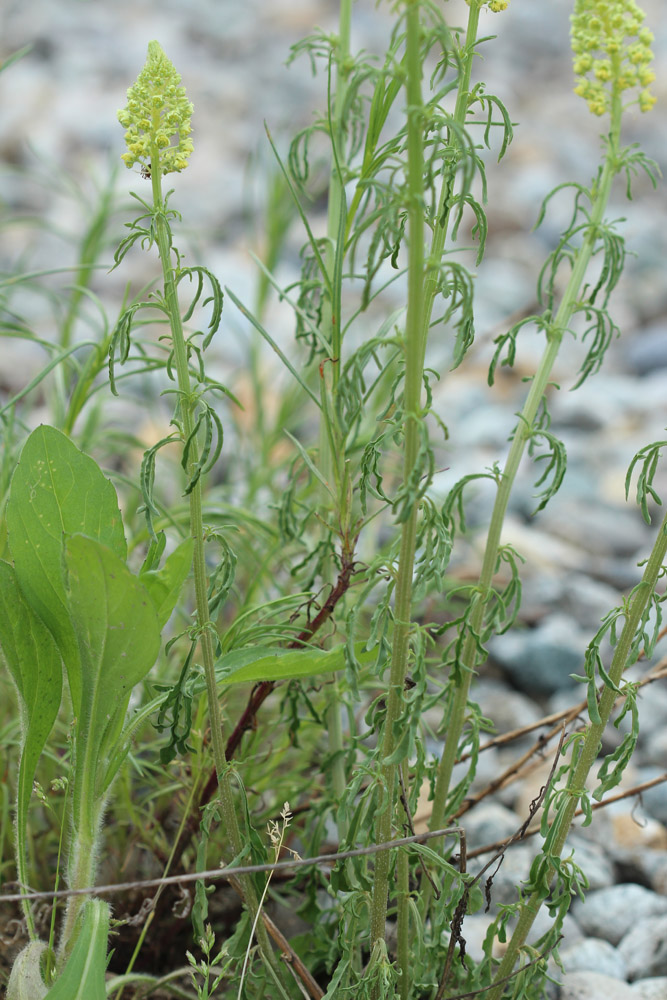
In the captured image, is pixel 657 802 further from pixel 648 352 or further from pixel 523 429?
pixel 648 352

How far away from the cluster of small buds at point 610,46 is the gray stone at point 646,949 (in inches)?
40.8

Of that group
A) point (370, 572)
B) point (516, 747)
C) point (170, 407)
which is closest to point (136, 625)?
point (370, 572)

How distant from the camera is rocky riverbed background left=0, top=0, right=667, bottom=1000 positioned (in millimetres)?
1487

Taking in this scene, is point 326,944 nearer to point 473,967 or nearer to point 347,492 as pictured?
point 473,967

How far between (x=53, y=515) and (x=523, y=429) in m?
0.48

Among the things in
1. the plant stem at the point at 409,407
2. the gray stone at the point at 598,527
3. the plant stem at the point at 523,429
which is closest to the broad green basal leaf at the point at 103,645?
the plant stem at the point at 409,407

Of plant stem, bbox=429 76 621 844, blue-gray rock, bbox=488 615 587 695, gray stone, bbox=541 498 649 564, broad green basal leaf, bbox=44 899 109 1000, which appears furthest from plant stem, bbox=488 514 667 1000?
gray stone, bbox=541 498 649 564

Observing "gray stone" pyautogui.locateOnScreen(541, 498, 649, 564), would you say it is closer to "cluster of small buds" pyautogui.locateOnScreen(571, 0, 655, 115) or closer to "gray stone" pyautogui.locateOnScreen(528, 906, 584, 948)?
"gray stone" pyautogui.locateOnScreen(528, 906, 584, 948)

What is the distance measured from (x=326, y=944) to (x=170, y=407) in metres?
2.18

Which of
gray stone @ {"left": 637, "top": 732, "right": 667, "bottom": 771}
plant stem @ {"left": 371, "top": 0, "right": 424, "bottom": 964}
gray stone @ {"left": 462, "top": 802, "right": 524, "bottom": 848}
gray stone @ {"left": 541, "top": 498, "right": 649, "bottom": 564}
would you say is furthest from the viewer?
gray stone @ {"left": 541, "top": 498, "right": 649, "bottom": 564}

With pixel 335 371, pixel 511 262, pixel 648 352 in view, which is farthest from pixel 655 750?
pixel 511 262

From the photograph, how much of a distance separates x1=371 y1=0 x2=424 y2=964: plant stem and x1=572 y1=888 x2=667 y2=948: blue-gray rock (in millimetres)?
613

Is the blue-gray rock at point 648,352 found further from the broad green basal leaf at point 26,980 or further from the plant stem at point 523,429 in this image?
the broad green basal leaf at point 26,980

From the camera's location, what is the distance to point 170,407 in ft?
9.87
